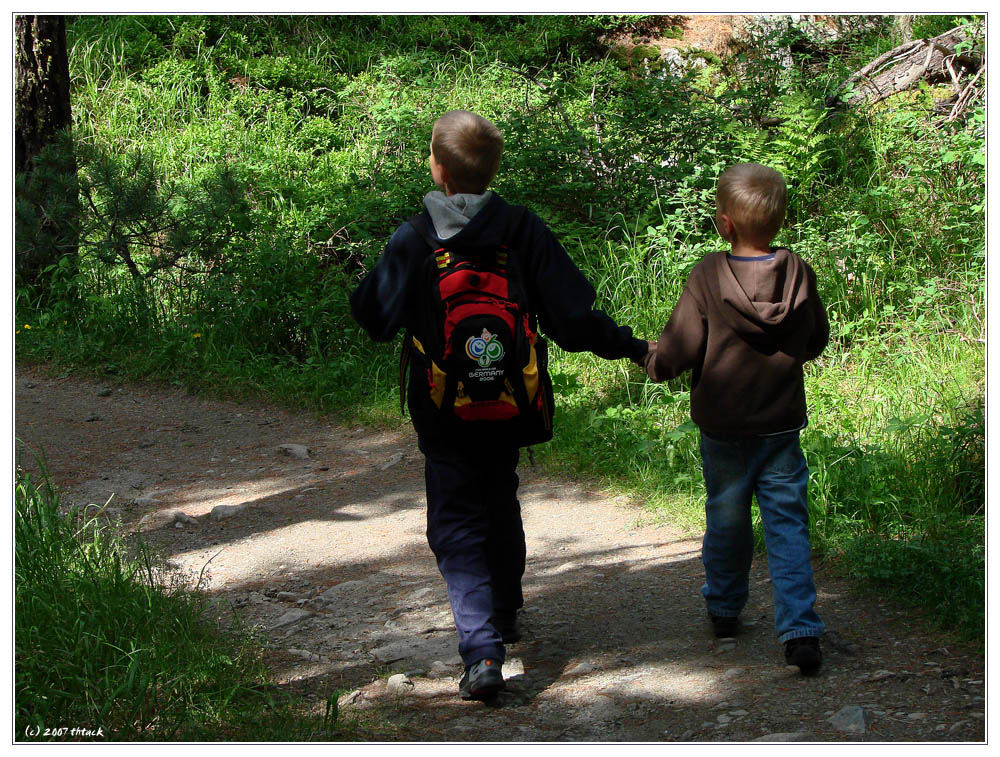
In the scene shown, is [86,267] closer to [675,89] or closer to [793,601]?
[675,89]

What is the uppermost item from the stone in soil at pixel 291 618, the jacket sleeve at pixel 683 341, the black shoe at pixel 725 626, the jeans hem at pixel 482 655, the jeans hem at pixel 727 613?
the jacket sleeve at pixel 683 341

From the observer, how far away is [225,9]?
5.51 m

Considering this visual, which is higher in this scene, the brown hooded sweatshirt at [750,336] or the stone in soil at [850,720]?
the brown hooded sweatshirt at [750,336]

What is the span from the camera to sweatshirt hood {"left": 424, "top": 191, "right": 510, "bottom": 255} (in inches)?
126

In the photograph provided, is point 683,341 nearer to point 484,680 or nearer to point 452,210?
point 452,210

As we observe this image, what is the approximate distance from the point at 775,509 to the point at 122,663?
2240 mm

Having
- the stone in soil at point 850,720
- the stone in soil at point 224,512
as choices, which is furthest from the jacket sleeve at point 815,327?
the stone in soil at point 224,512

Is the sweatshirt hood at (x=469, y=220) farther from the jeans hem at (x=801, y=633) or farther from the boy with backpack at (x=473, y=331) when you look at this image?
the jeans hem at (x=801, y=633)

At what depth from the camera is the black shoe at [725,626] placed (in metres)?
3.70

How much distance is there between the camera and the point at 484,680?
10.7ft

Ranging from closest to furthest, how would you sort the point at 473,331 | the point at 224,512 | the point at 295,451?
the point at 473,331
the point at 224,512
the point at 295,451

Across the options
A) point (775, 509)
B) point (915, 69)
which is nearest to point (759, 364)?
point (775, 509)

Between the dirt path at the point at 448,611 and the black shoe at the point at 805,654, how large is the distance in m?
0.04

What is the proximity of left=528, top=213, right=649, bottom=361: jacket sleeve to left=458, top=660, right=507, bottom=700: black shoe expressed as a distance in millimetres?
1080
